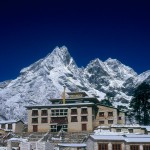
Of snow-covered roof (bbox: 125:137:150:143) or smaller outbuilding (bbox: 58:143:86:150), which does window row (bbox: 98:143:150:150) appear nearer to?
snow-covered roof (bbox: 125:137:150:143)

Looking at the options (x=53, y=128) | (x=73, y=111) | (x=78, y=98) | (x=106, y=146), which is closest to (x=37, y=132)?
(x=53, y=128)

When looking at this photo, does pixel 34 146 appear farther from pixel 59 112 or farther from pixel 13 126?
pixel 13 126

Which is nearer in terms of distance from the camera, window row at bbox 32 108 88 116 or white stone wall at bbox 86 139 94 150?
white stone wall at bbox 86 139 94 150

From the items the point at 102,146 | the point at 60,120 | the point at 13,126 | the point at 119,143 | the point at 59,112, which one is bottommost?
the point at 102,146

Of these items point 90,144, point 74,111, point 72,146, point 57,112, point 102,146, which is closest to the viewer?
point 102,146

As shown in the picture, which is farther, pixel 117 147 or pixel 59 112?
pixel 59 112

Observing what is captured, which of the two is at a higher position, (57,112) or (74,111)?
(74,111)

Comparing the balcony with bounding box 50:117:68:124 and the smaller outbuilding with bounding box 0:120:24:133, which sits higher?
the balcony with bounding box 50:117:68:124

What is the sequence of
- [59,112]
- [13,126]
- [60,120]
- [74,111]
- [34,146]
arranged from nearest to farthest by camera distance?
1. [34,146]
2. [60,120]
3. [74,111]
4. [59,112]
5. [13,126]

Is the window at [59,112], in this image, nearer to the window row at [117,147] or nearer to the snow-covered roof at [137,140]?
the window row at [117,147]

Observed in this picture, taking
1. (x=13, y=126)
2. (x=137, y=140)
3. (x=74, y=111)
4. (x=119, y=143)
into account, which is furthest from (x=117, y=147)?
(x=13, y=126)

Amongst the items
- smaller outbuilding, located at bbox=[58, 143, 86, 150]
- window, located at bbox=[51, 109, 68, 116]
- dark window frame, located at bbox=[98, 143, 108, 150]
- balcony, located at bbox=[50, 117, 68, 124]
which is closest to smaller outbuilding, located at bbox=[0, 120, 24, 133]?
balcony, located at bbox=[50, 117, 68, 124]

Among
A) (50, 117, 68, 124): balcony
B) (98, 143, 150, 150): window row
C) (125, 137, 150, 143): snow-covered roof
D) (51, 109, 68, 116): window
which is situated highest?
(51, 109, 68, 116): window

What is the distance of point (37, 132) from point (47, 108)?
730 cm
